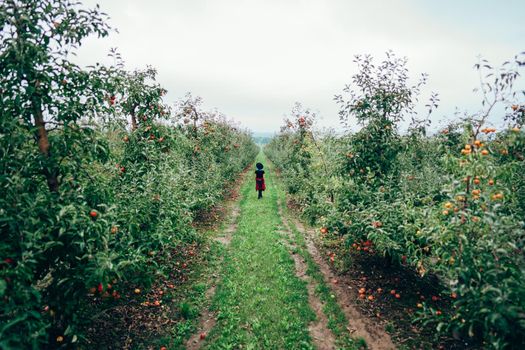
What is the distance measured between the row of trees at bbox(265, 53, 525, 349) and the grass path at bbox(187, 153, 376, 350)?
4.63ft

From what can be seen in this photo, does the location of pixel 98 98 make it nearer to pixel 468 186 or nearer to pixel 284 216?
pixel 468 186

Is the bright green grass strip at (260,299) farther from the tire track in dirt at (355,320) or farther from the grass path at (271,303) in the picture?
the tire track in dirt at (355,320)

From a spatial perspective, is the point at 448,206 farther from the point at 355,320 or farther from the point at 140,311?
the point at 140,311

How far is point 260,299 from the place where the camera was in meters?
6.32

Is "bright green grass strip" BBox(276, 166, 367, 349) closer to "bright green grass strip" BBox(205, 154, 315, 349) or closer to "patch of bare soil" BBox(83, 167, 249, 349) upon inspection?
"bright green grass strip" BBox(205, 154, 315, 349)

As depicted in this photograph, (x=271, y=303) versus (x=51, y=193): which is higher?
(x=51, y=193)

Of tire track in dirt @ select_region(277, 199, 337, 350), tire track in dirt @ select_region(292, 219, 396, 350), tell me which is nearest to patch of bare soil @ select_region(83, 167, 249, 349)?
tire track in dirt @ select_region(277, 199, 337, 350)

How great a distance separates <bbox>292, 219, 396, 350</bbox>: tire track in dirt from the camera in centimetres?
501

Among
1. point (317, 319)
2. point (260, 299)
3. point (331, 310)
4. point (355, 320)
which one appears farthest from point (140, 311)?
point (355, 320)

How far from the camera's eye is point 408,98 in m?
6.90

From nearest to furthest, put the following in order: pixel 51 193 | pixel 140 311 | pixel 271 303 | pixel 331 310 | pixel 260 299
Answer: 1. pixel 51 193
2. pixel 140 311
3. pixel 331 310
4. pixel 271 303
5. pixel 260 299

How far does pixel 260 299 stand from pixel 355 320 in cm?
199

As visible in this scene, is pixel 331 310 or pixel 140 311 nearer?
pixel 140 311

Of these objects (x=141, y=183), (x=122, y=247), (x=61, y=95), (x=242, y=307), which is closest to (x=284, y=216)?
(x=242, y=307)
